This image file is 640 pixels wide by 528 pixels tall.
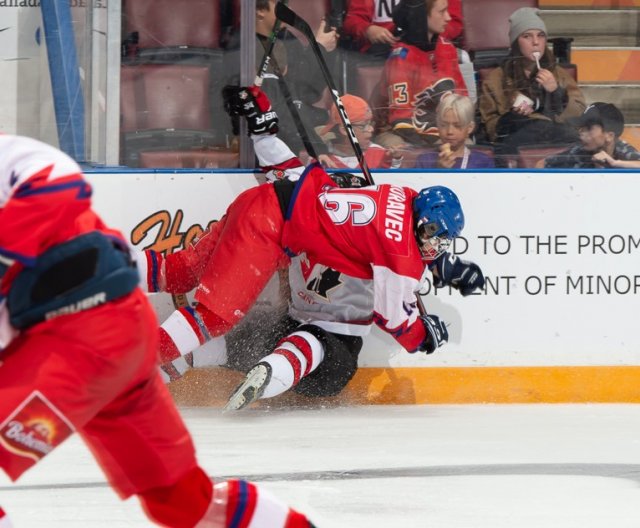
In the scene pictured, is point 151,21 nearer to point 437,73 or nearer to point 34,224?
point 437,73

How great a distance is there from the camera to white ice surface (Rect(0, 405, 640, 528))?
300 cm

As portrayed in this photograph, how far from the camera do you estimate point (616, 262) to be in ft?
16.1

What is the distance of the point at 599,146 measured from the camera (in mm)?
5012

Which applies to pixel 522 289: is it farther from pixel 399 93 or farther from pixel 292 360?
pixel 292 360

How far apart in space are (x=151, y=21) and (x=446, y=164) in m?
1.29

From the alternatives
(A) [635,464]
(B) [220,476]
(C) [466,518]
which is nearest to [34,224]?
(C) [466,518]

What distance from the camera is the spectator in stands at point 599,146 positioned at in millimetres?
4984

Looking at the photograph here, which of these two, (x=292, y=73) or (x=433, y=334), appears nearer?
(x=433, y=334)

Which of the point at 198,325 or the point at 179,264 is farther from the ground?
the point at 179,264

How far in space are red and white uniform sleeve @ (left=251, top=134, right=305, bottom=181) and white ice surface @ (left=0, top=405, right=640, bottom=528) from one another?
35.5 inches

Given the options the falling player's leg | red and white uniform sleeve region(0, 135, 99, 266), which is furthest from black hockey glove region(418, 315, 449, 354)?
red and white uniform sleeve region(0, 135, 99, 266)

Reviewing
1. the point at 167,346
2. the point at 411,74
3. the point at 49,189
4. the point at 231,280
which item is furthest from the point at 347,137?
the point at 49,189

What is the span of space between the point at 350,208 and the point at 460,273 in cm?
52

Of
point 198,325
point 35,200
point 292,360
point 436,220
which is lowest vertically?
point 292,360
